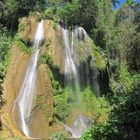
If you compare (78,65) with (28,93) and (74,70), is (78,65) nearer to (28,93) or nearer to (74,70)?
(74,70)

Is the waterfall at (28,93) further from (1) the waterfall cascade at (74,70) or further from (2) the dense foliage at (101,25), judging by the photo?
(2) the dense foliage at (101,25)

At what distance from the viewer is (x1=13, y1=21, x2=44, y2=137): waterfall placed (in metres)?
27.7

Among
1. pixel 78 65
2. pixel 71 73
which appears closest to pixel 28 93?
pixel 71 73

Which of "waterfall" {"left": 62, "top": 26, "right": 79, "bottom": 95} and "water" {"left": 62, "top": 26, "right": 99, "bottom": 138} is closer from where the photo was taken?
"waterfall" {"left": 62, "top": 26, "right": 79, "bottom": 95}

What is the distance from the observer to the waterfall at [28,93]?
2769 centimetres

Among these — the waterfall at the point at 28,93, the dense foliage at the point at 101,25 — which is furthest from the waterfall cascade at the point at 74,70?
the waterfall at the point at 28,93

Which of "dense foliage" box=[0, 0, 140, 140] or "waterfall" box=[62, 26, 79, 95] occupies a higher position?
"dense foliage" box=[0, 0, 140, 140]

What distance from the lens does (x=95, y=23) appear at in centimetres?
3831

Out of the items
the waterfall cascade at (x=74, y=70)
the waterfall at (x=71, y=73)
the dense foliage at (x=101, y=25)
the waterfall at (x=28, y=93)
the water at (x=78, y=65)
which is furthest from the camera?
the dense foliage at (x=101, y=25)

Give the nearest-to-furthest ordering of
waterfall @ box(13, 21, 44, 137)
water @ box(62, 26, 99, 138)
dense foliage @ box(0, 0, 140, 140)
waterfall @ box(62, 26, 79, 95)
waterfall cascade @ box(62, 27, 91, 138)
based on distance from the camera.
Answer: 1. waterfall @ box(13, 21, 44, 137)
2. waterfall cascade @ box(62, 27, 91, 138)
3. waterfall @ box(62, 26, 79, 95)
4. water @ box(62, 26, 99, 138)
5. dense foliage @ box(0, 0, 140, 140)

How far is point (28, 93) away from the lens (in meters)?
29.2

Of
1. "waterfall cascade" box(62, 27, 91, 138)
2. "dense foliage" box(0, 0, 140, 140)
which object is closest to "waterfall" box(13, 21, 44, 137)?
"waterfall cascade" box(62, 27, 91, 138)

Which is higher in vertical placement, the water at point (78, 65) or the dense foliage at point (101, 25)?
the dense foliage at point (101, 25)

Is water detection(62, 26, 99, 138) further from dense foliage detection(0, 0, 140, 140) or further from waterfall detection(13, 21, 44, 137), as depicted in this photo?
waterfall detection(13, 21, 44, 137)
